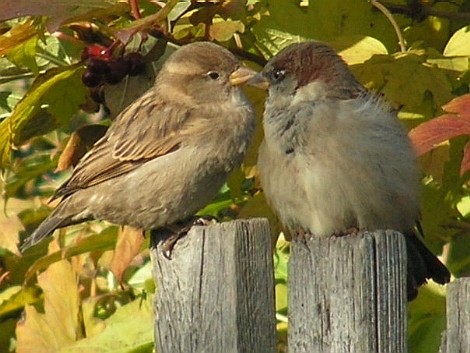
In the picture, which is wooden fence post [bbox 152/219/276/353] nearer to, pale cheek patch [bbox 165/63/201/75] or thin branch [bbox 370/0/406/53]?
thin branch [bbox 370/0/406/53]

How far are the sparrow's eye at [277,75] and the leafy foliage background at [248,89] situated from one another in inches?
2.4

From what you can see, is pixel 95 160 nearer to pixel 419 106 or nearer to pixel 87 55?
pixel 87 55

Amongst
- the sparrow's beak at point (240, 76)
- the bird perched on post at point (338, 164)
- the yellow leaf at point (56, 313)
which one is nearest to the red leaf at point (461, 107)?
the bird perched on post at point (338, 164)

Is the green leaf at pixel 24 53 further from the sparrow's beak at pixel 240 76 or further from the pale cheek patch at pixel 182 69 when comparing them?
the sparrow's beak at pixel 240 76

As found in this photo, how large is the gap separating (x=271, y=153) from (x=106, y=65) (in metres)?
0.53

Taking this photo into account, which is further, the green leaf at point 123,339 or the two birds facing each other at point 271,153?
the green leaf at point 123,339

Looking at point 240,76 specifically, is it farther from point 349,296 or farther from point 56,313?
point 349,296

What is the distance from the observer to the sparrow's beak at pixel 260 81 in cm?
338

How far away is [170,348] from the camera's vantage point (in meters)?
2.30

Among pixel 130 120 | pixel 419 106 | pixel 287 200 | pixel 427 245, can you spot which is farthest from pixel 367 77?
pixel 130 120

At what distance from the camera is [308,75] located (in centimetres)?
354

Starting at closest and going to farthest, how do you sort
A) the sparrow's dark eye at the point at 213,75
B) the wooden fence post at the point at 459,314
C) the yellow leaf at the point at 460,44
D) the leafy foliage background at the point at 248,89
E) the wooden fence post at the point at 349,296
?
the wooden fence post at the point at 459,314, the wooden fence post at the point at 349,296, the leafy foliage background at the point at 248,89, the yellow leaf at the point at 460,44, the sparrow's dark eye at the point at 213,75

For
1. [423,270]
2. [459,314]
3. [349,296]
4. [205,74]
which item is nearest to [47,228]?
[205,74]

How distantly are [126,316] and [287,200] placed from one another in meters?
0.69
